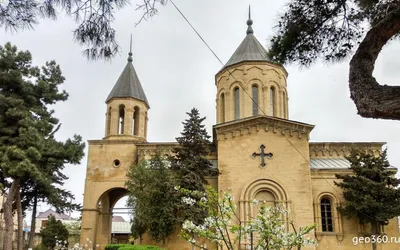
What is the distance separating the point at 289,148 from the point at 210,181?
424 cm

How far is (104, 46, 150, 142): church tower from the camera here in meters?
23.4

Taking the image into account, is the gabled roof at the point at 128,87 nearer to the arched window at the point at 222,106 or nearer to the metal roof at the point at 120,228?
the arched window at the point at 222,106

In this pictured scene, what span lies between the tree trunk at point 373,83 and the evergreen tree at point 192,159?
1408 centimetres

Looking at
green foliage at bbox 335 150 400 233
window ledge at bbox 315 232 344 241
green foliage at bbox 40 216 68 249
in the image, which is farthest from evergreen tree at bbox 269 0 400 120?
green foliage at bbox 40 216 68 249

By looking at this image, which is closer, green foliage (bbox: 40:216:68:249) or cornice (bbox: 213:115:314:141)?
cornice (bbox: 213:115:314:141)

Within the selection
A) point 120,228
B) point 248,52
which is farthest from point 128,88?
point 120,228

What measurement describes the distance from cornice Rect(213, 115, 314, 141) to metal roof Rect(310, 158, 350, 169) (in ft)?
7.07

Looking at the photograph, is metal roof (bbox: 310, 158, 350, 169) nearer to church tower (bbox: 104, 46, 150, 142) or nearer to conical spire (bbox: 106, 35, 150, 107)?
church tower (bbox: 104, 46, 150, 142)

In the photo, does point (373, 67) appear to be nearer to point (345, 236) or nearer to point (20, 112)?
point (20, 112)

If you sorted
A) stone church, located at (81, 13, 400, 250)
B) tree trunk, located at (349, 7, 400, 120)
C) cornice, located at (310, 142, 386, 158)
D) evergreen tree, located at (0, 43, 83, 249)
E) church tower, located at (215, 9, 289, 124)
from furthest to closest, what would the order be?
church tower, located at (215, 9, 289, 124) < cornice, located at (310, 142, 386, 158) < stone church, located at (81, 13, 400, 250) < evergreen tree, located at (0, 43, 83, 249) < tree trunk, located at (349, 7, 400, 120)

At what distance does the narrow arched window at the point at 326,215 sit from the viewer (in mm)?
19828

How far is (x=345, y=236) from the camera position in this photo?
19328 mm

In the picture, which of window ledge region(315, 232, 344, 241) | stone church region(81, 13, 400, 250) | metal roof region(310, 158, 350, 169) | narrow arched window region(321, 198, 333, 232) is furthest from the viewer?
metal roof region(310, 158, 350, 169)

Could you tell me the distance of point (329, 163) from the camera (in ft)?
69.9
